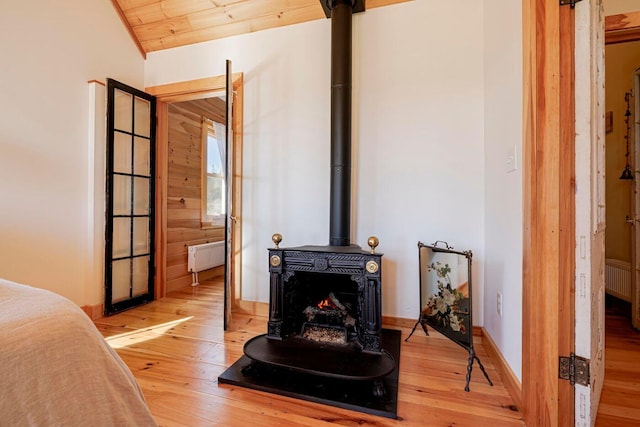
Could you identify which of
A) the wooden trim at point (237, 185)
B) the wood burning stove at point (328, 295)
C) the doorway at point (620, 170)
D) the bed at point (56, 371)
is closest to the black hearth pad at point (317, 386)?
the wood burning stove at point (328, 295)

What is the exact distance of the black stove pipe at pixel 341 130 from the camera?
2.03 meters

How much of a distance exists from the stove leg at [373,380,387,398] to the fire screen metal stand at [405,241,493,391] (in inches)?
17.7

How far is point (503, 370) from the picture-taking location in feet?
5.04

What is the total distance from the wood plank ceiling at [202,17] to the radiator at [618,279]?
3.03m

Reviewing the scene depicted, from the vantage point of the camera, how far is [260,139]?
8.40 feet

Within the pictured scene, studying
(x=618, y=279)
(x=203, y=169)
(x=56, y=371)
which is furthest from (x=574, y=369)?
(x=203, y=169)

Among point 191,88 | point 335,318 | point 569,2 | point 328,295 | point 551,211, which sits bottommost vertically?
point 335,318

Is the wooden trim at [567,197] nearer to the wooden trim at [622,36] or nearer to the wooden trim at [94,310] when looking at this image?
the wooden trim at [622,36]

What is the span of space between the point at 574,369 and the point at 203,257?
3.51 m

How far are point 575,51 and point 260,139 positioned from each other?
2.13m

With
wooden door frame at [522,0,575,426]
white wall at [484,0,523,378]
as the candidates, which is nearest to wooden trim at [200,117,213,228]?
white wall at [484,0,523,378]

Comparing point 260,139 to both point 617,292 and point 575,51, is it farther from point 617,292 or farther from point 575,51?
point 617,292

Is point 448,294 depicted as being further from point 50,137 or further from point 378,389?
point 50,137

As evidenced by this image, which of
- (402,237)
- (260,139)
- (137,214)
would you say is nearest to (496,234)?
(402,237)
